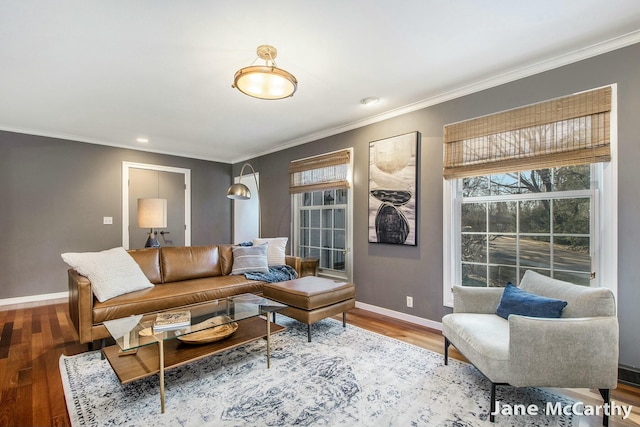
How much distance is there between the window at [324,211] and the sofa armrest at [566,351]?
8.02 feet

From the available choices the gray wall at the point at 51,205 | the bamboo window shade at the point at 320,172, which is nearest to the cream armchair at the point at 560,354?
the bamboo window shade at the point at 320,172

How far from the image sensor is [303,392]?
1.95m

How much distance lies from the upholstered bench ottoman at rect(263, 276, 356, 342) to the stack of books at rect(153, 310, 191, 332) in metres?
0.80

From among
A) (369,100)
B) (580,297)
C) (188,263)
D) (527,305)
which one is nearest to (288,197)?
(188,263)

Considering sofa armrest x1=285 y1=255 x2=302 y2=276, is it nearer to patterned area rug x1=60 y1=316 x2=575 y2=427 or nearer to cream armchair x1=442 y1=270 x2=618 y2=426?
patterned area rug x1=60 y1=316 x2=575 y2=427

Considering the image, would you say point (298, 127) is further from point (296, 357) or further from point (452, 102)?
point (296, 357)

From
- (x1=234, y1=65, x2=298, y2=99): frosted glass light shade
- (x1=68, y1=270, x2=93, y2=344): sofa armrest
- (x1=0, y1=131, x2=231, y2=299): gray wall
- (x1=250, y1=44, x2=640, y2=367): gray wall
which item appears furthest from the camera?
(x1=0, y1=131, x2=231, y2=299): gray wall

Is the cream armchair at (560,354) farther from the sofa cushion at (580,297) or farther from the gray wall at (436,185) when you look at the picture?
the gray wall at (436,185)

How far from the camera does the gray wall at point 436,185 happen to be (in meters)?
2.07

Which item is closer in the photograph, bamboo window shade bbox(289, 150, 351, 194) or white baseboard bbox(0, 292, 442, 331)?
white baseboard bbox(0, 292, 442, 331)

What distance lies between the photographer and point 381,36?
2.10 m

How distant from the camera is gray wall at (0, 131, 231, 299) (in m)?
4.07

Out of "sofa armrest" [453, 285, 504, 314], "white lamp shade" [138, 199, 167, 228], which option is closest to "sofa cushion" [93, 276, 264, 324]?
"white lamp shade" [138, 199, 167, 228]

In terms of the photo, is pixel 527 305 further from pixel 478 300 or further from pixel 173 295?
pixel 173 295
